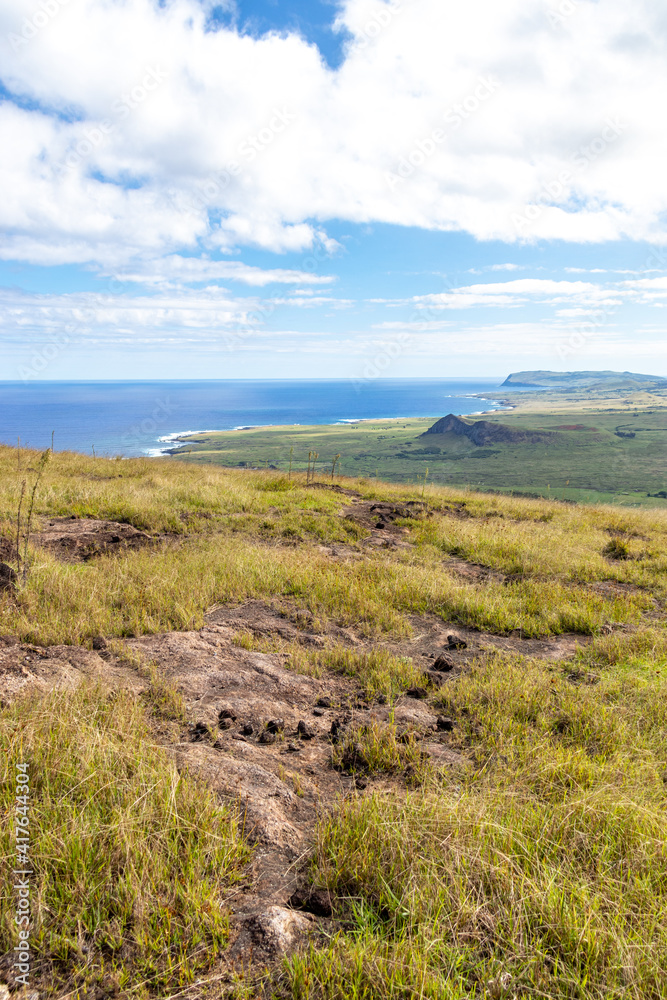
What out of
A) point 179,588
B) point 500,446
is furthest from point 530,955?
point 500,446

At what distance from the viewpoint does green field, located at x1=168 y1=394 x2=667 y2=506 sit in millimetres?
74375

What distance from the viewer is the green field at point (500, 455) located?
74375 millimetres

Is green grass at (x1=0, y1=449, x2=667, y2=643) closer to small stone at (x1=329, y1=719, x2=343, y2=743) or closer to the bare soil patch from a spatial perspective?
the bare soil patch

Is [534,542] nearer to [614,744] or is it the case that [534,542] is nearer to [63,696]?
[614,744]

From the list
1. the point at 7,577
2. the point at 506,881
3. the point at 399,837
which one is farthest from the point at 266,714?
the point at 7,577

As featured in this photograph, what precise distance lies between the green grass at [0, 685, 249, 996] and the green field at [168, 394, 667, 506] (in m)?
57.4

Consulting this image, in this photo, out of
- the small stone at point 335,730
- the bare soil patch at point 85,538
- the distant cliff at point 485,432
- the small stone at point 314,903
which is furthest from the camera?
the distant cliff at point 485,432

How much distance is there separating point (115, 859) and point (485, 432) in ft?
453

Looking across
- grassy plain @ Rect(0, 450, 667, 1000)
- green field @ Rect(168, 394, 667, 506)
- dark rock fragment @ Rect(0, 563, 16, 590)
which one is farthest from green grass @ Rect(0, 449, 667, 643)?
green field @ Rect(168, 394, 667, 506)

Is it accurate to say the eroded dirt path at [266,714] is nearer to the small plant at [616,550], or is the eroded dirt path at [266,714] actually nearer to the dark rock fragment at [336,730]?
the dark rock fragment at [336,730]

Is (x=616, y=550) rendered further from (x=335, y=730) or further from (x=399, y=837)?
(x=399, y=837)

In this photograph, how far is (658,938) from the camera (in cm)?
229

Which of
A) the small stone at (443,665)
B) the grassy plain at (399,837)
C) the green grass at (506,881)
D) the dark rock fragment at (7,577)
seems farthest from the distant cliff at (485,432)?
the green grass at (506,881)

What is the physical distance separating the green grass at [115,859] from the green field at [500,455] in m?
57.4
